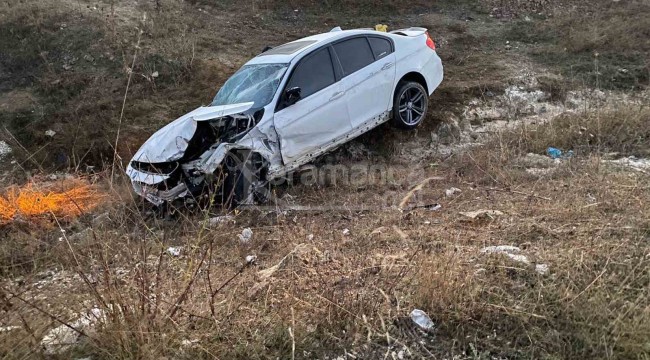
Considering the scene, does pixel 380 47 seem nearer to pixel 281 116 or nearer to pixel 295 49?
pixel 295 49

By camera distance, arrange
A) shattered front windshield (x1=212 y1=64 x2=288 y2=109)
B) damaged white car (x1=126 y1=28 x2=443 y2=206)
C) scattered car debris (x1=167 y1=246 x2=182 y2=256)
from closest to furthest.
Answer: scattered car debris (x1=167 y1=246 x2=182 y2=256)
damaged white car (x1=126 y1=28 x2=443 y2=206)
shattered front windshield (x1=212 y1=64 x2=288 y2=109)

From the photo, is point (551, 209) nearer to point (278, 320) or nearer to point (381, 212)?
point (381, 212)

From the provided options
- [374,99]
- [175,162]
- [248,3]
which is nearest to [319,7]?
[248,3]

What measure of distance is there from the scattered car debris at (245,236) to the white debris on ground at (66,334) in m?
2.03

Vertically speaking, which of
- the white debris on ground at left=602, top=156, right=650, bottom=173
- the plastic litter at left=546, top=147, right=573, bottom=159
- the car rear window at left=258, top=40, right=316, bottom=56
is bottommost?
the plastic litter at left=546, top=147, right=573, bottom=159

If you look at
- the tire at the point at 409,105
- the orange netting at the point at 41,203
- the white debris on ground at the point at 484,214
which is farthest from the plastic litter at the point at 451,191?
the orange netting at the point at 41,203

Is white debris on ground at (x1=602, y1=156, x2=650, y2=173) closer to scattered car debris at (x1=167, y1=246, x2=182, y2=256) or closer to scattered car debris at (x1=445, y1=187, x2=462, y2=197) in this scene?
scattered car debris at (x1=445, y1=187, x2=462, y2=197)

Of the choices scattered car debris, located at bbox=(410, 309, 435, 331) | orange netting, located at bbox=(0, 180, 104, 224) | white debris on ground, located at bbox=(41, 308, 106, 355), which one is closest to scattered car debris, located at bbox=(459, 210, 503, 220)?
scattered car debris, located at bbox=(410, 309, 435, 331)

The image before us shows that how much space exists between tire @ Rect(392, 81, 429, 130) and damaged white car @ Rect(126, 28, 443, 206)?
16 mm

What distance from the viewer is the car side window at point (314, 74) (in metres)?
6.18

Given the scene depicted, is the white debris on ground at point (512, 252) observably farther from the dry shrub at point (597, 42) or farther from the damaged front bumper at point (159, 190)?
the dry shrub at point (597, 42)

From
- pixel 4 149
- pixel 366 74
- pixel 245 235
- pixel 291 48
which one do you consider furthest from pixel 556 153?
pixel 4 149

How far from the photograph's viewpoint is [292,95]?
5.96 m

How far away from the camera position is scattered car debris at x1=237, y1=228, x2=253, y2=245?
476cm
